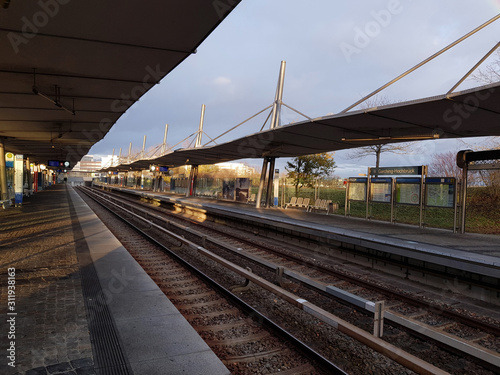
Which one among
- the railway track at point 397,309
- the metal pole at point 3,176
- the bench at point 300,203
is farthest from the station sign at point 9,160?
the railway track at point 397,309

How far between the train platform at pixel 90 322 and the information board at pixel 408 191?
10490mm

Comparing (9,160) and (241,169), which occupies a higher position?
(241,169)

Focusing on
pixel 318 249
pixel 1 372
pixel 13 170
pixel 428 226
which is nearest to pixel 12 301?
pixel 1 372

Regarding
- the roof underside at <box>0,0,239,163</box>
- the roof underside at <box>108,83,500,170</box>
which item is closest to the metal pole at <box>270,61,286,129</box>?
the roof underside at <box>108,83,500,170</box>

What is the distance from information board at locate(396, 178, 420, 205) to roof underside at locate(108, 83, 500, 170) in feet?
5.46

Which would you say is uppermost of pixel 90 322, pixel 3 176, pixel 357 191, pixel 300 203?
pixel 357 191

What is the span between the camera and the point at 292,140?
16250 millimetres

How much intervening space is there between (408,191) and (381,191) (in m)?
1.38

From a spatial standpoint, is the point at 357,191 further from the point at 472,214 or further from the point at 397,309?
the point at 397,309

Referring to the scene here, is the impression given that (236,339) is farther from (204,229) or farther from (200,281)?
(204,229)

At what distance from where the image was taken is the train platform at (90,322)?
356 cm

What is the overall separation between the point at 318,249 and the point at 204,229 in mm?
6215

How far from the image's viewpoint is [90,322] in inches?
179

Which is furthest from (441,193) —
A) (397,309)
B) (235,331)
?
(235,331)
